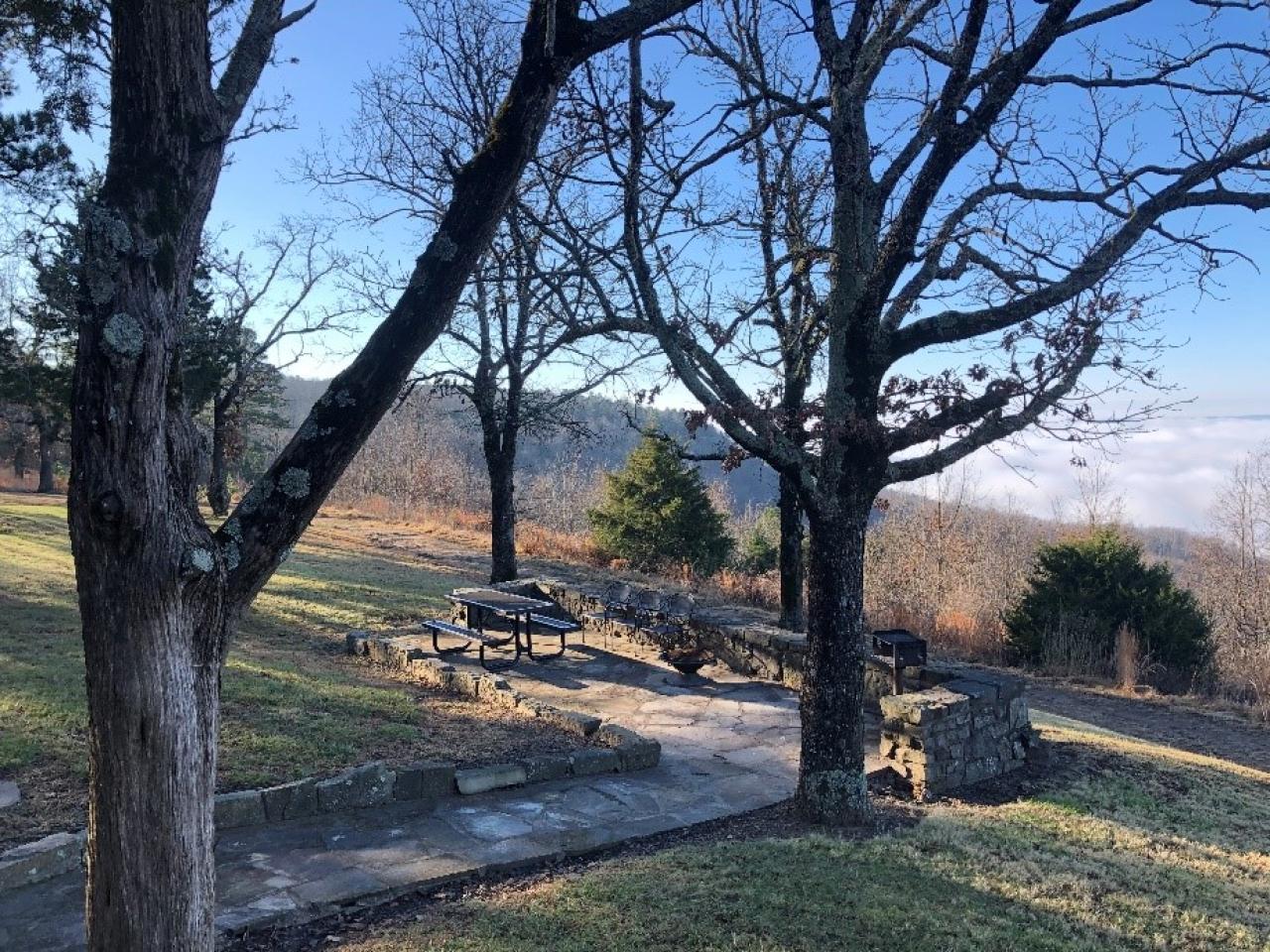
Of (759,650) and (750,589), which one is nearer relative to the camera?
(759,650)

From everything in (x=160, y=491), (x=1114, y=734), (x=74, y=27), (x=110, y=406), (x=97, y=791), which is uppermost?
(x=74, y=27)

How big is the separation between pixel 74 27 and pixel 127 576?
2459mm

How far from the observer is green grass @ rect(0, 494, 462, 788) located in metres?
5.69

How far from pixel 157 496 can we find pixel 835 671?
4.19 m

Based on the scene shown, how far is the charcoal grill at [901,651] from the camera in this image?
27.2 feet

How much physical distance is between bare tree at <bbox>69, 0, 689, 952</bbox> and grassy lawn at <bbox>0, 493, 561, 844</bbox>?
270 cm

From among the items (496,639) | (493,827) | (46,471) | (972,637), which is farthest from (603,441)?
(46,471)

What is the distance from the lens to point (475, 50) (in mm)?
9102

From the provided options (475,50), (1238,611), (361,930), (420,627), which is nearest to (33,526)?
(420,627)

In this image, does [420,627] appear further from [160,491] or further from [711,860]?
[160,491]

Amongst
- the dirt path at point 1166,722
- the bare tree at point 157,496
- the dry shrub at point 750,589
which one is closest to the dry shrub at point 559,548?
the dry shrub at point 750,589

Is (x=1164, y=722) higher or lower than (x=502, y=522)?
lower

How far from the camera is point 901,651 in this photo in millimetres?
8312

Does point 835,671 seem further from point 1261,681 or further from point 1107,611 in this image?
point 1107,611
